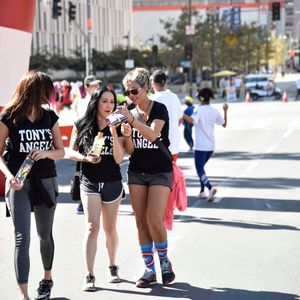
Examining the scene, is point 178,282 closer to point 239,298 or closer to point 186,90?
point 239,298

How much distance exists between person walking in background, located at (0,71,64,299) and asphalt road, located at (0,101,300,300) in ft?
2.58

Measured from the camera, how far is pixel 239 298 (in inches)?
245

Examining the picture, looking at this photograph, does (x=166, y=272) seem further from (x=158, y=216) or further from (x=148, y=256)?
(x=158, y=216)

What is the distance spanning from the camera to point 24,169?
221 inches

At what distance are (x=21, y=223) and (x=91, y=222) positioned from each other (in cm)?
74

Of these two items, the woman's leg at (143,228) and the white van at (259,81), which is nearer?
the woman's leg at (143,228)

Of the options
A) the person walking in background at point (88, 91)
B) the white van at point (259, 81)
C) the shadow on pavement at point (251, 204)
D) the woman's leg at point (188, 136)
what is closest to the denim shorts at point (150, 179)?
the person walking in background at point (88, 91)

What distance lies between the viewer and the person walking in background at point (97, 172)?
6320 mm

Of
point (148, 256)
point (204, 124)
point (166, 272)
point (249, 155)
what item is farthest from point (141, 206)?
point (249, 155)

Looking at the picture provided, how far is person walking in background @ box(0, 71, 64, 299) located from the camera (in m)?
5.74

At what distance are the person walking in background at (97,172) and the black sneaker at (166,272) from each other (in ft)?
1.74

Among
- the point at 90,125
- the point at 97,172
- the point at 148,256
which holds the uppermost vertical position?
the point at 90,125

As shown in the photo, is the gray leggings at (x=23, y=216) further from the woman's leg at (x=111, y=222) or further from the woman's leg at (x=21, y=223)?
the woman's leg at (x=111, y=222)

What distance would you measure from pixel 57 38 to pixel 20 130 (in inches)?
2962
